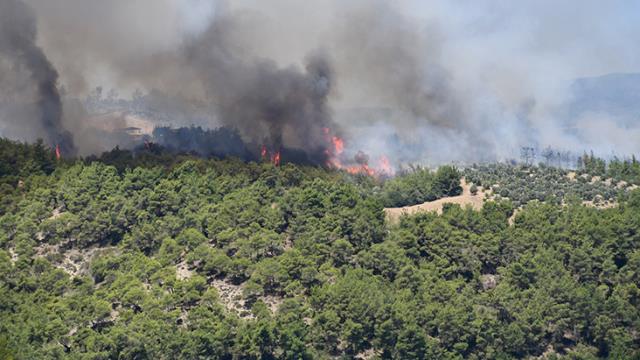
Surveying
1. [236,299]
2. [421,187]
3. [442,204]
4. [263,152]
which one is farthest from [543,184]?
[236,299]

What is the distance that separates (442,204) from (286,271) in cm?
2459

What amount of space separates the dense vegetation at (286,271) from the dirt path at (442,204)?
3229 mm

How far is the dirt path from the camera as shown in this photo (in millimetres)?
110338

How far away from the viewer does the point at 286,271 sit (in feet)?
299

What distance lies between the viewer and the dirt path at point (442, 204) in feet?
362

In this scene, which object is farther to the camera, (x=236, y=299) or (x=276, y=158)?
(x=276, y=158)

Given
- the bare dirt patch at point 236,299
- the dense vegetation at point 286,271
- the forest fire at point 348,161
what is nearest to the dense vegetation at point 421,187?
the dense vegetation at point 286,271

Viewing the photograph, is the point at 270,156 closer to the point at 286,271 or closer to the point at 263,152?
the point at 263,152

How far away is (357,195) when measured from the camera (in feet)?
346

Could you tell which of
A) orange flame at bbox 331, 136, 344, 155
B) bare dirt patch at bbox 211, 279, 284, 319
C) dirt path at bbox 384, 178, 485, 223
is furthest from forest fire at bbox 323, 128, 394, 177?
bare dirt patch at bbox 211, 279, 284, 319

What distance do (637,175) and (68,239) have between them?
185 ft

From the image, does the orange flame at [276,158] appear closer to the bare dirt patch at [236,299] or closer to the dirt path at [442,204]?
the dirt path at [442,204]

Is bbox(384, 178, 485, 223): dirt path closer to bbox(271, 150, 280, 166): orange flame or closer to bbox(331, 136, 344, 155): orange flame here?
bbox(271, 150, 280, 166): orange flame

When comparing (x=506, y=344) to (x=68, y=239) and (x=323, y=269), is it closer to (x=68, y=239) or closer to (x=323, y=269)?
(x=323, y=269)
